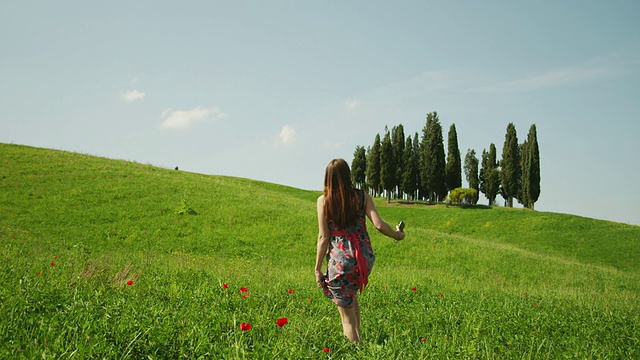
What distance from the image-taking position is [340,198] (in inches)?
194

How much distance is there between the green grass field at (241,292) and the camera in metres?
4.03

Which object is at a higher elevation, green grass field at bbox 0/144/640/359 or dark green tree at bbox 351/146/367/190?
dark green tree at bbox 351/146/367/190

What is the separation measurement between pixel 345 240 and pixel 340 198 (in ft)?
1.73

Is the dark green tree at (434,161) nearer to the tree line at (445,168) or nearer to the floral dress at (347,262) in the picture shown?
the tree line at (445,168)

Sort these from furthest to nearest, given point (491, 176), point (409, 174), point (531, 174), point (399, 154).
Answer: point (399, 154)
point (491, 176)
point (409, 174)
point (531, 174)

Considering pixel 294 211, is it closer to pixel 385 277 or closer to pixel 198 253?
pixel 198 253

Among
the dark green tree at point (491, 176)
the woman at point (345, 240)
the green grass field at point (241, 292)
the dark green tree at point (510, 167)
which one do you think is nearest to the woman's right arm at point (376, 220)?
the woman at point (345, 240)

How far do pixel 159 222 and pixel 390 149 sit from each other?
41.1 meters

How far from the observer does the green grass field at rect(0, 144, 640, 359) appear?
4031 millimetres

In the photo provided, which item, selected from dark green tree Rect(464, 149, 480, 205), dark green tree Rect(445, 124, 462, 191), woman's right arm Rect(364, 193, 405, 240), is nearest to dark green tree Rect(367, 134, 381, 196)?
dark green tree Rect(445, 124, 462, 191)

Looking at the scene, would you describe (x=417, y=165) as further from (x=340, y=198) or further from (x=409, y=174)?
(x=340, y=198)

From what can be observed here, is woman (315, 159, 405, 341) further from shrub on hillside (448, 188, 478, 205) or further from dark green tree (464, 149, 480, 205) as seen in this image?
dark green tree (464, 149, 480, 205)

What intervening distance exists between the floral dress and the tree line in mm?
52195

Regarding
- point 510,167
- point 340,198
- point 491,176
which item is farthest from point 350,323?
point 491,176
